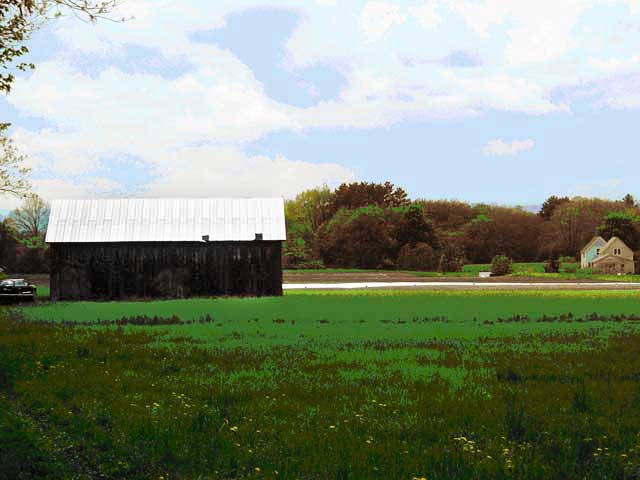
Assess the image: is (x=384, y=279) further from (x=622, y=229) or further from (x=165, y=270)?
(x=622, y=229)

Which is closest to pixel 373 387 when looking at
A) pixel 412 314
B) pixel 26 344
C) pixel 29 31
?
pixel 26 344

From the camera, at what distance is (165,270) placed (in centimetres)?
4162

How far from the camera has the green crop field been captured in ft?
25.8

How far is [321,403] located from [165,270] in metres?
32.2

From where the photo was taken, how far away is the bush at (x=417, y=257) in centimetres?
7712

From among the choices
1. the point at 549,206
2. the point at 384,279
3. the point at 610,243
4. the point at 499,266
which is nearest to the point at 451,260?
the point at 499,266

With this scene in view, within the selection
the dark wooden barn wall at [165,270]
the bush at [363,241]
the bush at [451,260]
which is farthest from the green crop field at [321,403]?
the bush at [363,241]

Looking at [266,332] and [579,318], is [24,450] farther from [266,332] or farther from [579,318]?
[579,318]

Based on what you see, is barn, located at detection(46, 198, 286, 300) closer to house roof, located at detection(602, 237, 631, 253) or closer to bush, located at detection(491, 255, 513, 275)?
bush, located at detection(491, 255, 513, 275)

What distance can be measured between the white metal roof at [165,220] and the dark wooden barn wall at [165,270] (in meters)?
0.51

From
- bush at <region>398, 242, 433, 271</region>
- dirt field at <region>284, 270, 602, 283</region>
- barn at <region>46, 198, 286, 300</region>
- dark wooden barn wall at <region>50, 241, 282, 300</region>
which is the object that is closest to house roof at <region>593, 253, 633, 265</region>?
bush at <region>398, 242, 433, 271</region>

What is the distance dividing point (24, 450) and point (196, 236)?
3376cm

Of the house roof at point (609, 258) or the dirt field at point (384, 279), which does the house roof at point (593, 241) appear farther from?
the dirt field at point (384, 279)

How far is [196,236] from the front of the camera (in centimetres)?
4181
